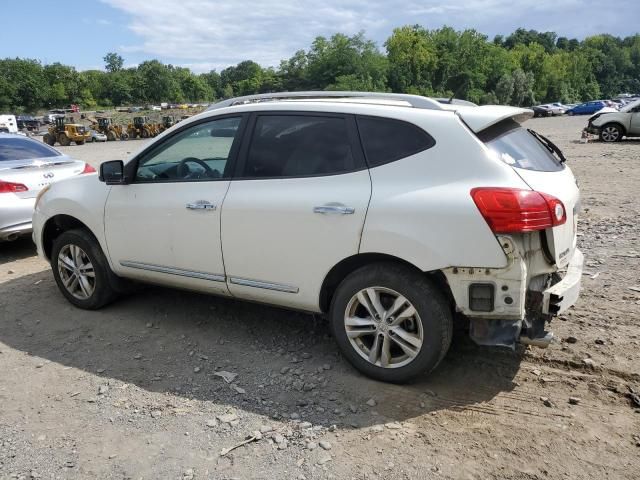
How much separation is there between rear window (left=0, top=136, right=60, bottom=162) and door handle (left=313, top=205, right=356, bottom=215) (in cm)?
551

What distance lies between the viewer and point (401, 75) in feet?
325

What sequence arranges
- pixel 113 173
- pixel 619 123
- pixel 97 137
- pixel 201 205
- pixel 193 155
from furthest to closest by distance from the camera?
1. pixel 97 137
2. pixel 619 123
3. pixel 113 173
4. pixel 193 155
5. pixel 201 205

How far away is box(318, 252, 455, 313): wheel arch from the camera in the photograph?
10.7ft

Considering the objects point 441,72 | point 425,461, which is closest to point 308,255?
point 425,461

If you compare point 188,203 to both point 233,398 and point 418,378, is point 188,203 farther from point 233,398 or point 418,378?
point 418,378

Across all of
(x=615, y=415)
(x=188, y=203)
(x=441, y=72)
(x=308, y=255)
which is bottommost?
(x=615, y=415)

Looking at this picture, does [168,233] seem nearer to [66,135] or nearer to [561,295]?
[561,295]

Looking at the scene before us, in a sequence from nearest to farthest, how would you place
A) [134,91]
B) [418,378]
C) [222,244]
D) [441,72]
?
[418,378]
[222,244]
[441,72]
[134,91]

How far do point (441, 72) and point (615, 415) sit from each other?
10564 cm

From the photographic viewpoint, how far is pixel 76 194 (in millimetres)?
4781

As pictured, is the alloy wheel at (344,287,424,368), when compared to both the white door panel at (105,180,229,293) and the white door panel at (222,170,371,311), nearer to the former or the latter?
the white door panel at (222,170,371,311)

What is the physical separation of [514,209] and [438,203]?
42 centimetres

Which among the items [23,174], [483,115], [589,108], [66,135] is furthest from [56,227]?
[589,108]

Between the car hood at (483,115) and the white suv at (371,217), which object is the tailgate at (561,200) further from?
the car hood at (483,115)
